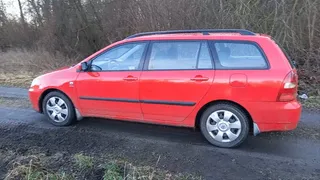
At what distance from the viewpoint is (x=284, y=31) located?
833 cm

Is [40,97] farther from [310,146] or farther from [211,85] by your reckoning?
[310,146]

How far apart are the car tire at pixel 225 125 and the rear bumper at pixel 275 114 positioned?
0.57 ft

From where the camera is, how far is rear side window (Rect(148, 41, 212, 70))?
4.15m

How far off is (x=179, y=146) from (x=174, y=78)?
102cm

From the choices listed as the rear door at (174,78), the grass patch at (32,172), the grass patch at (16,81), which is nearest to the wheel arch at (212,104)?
the rear door at (174,78)

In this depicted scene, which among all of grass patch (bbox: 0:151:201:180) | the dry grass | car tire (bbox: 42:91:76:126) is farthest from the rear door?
the dry grass

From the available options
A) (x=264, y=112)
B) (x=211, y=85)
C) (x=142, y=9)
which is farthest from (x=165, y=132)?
(x=142, y=9)

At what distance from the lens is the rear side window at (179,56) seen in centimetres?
415

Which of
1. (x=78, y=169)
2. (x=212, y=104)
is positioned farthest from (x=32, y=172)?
(x=212, y=104)

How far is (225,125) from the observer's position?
4.08 meters

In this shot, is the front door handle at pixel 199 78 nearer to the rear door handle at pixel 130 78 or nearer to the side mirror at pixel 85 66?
the rear door handle at pixel 130 78

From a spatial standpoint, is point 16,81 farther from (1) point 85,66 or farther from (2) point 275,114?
(2) point 275,114

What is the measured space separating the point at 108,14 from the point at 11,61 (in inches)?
236

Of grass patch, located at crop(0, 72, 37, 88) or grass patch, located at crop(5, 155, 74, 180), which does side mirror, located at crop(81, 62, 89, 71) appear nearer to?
grass patch, located at crop(5, 155, 74, 180)
